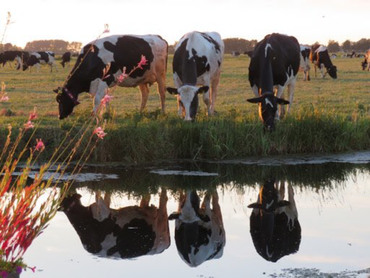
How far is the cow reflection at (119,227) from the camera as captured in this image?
7.59 meters

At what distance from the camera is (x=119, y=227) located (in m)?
8.47

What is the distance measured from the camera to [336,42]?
127375 millimetres

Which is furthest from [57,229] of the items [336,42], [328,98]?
[336,42]

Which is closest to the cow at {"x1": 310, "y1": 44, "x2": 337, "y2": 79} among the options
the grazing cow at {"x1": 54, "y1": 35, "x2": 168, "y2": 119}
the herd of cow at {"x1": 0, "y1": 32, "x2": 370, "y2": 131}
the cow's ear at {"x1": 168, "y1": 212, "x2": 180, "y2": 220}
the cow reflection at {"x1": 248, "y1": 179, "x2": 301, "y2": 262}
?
the herd of cow at {"x1": 0, "y1": 32, "x2": 370, "y2": 131}

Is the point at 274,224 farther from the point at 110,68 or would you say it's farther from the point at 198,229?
the point at 110,68

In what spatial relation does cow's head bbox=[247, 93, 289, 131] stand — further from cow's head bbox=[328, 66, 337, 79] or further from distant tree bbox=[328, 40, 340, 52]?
distant tree bbox=[328, 40, 340, 52]

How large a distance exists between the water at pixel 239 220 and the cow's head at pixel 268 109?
1002 millimetres

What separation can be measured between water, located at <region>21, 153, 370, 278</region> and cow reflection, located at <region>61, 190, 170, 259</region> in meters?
0.05

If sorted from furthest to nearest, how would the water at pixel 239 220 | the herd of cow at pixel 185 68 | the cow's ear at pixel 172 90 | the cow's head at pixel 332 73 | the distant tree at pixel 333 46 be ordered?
the distant tree at pixel 333 46, the cow's head at pixel 332 73, the herd of cow at pixel 185 68, the cow's ear at pixel 172 90, the water at pixel 239 220

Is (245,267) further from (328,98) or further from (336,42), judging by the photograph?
(336,42)

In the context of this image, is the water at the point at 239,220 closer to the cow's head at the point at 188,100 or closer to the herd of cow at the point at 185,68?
the cow's head at the point at 188,100

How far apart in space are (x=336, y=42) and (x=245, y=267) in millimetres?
124346

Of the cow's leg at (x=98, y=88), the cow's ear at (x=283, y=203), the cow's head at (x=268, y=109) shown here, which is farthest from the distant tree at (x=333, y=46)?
the cow's ear at (x=283, y=203)

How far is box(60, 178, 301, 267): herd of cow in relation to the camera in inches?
296
